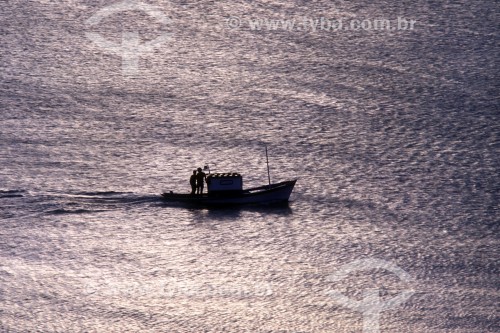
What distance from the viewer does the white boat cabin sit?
196 ft

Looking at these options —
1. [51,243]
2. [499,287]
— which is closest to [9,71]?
[51,243]

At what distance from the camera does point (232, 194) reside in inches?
2367

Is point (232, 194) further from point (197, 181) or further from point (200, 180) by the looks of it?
point (197, 181)

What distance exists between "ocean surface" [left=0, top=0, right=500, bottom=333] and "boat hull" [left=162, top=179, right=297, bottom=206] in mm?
472

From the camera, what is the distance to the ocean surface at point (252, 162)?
169ft

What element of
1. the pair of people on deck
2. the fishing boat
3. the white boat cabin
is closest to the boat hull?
the fishing boat

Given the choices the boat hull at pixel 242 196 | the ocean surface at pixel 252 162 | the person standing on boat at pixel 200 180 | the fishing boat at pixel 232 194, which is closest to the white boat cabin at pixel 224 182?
the fishing boat at pixel 232 194

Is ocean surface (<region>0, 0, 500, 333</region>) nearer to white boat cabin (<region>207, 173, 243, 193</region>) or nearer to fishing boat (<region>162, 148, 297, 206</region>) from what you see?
fishing boat (<region>162, 148, 297, 206</region>)

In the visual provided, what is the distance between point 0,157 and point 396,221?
A: 19691 millimetres

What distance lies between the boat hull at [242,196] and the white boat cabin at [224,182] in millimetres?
248

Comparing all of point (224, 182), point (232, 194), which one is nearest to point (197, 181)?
point (224, 182)

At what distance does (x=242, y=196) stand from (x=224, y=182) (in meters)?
1.11

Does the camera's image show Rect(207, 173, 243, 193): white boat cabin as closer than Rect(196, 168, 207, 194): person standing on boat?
Yes

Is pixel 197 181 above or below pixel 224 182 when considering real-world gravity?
above
